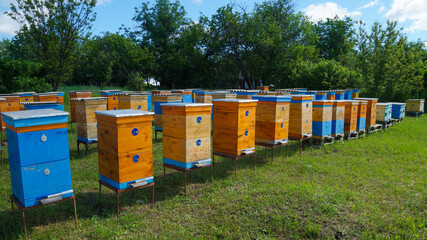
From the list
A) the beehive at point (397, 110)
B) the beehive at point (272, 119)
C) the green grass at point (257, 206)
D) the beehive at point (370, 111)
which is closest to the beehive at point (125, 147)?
the green grass at point (257, 206)

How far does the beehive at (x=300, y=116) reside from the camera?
27.2 feet

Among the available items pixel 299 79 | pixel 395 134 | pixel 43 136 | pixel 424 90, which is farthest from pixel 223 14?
pixel 43 136

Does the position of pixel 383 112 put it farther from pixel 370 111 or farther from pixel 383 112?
pixel 370 111

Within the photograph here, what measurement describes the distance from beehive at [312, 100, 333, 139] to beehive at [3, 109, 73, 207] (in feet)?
25.0

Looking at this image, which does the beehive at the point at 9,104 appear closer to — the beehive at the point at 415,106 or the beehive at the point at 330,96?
the beehive at the point at 330,96

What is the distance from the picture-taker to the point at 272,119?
7457mm

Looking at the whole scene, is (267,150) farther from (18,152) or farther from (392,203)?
(18,152)

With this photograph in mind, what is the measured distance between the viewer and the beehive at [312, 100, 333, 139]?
29.7 feet

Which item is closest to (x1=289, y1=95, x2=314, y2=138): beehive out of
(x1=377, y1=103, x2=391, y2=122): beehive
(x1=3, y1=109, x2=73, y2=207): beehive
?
(x1=3, y1=109, x2=73, y2=207): beehive

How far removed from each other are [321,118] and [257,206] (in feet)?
17.4

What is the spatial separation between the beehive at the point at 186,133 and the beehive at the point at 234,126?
835 mm

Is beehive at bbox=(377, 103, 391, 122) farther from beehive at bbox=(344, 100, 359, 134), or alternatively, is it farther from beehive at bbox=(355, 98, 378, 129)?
beehive at bbox=(344, 100, 359, 134)

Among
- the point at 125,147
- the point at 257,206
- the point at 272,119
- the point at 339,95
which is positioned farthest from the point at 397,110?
the point at 125,147

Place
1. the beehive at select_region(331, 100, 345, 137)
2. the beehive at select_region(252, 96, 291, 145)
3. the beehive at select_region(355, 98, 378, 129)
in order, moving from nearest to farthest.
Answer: the beehive at select_region(252, 96, 291, 145), the beehive at select_region(331, 100, 345, 137), the beehive at select_region(355, 98, 378, 129)
